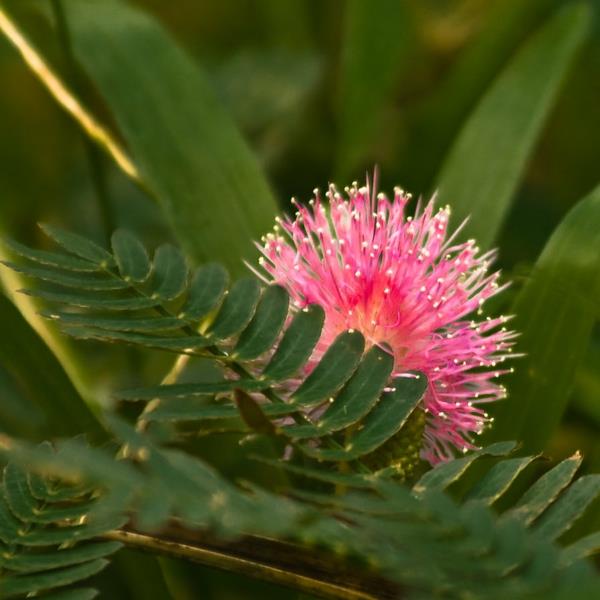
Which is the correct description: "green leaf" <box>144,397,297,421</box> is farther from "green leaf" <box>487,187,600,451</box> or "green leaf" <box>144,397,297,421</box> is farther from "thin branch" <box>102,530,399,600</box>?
"green leaf" <box>487,187,600,451</box>

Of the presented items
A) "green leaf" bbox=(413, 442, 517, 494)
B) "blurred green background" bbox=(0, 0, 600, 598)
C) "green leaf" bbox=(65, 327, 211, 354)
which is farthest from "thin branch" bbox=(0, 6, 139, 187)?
"green leaf" bbox=(413, 442, 517, 494)

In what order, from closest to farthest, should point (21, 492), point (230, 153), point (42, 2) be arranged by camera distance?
point (21, 492) < point (230, 153) < point (42, 2)

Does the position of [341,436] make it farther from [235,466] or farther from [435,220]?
[235,466]

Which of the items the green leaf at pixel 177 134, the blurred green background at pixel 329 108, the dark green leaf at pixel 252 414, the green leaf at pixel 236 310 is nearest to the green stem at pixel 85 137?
the green leaf at pixel 177 134

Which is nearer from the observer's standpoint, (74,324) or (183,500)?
(183,500)

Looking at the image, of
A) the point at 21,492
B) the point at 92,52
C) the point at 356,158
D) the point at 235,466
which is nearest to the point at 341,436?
the point at 21,492

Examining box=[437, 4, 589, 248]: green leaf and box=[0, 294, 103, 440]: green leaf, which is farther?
box=[437, 4, 589, 248]: green leaf
